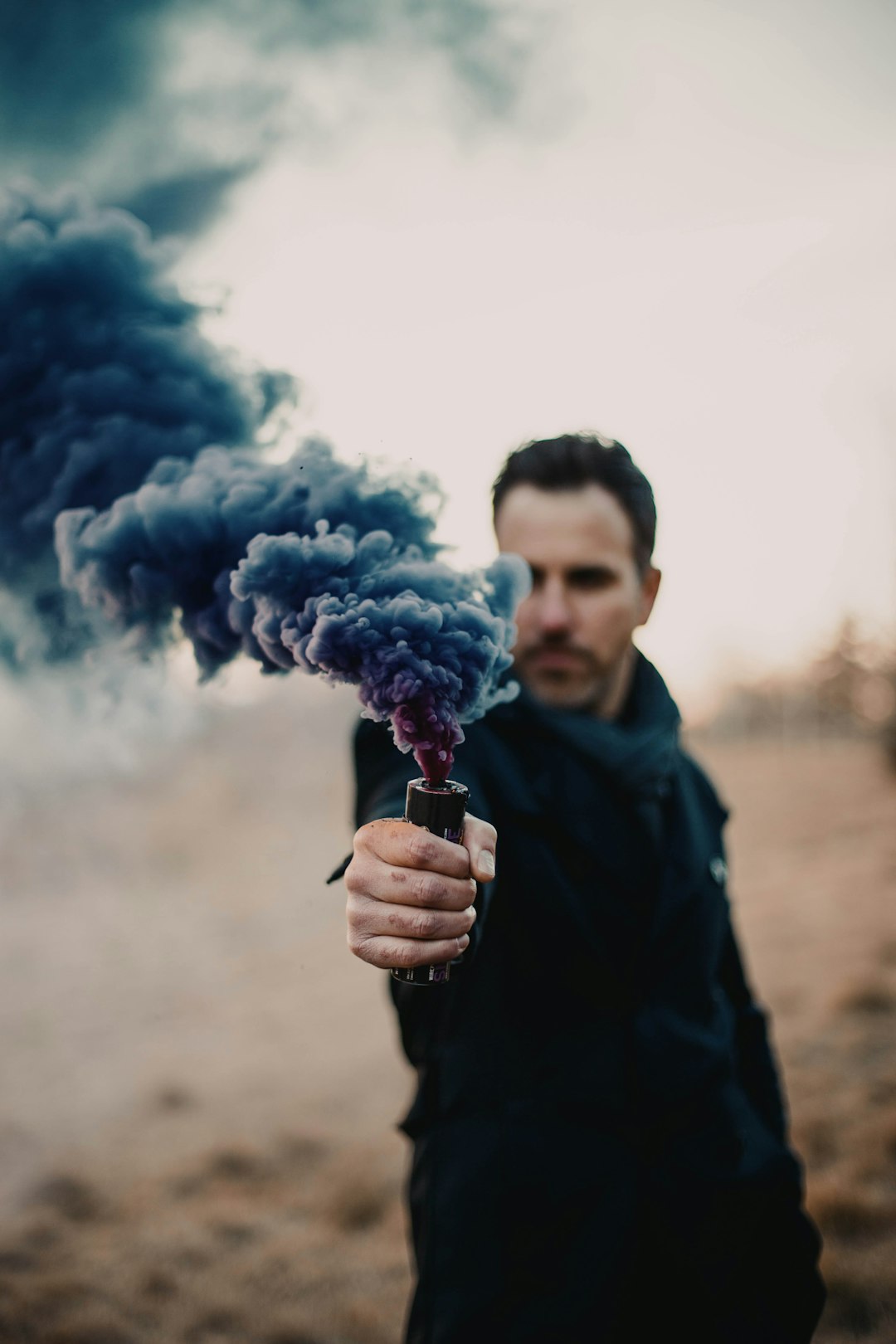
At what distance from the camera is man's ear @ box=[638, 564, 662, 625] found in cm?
256

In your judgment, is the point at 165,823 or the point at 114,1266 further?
the point at 165,823

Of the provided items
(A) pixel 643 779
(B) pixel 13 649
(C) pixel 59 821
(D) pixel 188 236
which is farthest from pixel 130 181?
(C) pixel 59 821

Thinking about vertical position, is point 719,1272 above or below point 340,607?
below

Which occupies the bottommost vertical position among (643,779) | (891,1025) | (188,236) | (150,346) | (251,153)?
(891,1025)

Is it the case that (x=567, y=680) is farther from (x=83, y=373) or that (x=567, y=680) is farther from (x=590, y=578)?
(x=83, y=373)

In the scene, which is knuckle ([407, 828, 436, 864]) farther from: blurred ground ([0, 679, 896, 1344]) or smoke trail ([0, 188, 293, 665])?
smoke trail ([0, 188, 293, 665])

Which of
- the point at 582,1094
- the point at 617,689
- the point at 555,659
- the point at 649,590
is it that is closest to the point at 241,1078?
the point at 582,1094

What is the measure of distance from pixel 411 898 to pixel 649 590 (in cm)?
169

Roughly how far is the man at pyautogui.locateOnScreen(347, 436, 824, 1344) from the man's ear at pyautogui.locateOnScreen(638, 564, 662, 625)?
0.28 meters

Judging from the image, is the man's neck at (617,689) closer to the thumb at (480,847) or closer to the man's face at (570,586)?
the man's face at (570,586)

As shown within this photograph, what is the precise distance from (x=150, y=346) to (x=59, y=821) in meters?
12.6

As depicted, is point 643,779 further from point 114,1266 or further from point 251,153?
point 114,1266

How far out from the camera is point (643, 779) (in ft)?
7.07

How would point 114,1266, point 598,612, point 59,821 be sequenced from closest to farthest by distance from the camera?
point 598,612, point 114,1266, point 59,821
